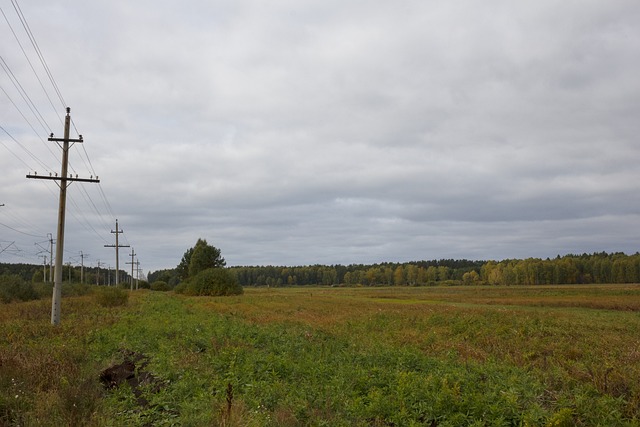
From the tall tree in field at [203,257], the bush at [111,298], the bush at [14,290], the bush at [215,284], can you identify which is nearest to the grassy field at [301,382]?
the bush at [111,298]

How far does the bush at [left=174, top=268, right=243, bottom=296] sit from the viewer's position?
242 ft

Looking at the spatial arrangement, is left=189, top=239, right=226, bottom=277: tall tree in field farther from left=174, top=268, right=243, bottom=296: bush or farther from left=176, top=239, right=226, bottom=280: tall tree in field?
left=174, top=268, right=243, bottom=296: bush

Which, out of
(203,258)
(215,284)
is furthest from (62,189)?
(203,258)

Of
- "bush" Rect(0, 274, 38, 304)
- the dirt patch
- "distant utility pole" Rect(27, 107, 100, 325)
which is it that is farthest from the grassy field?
"bush" Rect(0, 274, 38, 304)

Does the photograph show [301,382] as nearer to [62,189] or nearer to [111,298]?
[62,189]

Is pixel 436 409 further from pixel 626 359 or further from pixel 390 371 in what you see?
pixel 626 359

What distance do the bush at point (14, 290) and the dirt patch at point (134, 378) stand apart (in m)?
37.5

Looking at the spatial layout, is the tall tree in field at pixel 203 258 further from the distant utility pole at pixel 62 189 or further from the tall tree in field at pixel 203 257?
the distant utility pole at pixel 62 189

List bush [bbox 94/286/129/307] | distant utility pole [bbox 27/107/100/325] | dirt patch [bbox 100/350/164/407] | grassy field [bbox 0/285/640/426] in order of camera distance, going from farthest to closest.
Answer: bush [bbox 94/286/129/307] < distant utility pole [bbox 27/107/100/325] < dirt patch [bbox 100/350/164/407] < grassy field [bbox 0/285/640/426]

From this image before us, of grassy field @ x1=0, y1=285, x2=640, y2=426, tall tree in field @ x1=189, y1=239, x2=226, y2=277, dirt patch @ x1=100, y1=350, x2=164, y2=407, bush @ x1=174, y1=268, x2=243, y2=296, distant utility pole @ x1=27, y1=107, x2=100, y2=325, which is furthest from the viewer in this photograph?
tall tree in field @ x1=189, y1=239, x2=226, y2=277

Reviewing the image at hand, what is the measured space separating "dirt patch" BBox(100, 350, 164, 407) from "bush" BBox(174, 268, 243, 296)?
62.2 metres

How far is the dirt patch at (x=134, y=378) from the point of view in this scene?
32.0 feet

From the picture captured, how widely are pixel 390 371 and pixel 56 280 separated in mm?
18972

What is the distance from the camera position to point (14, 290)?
4422 centimetres
